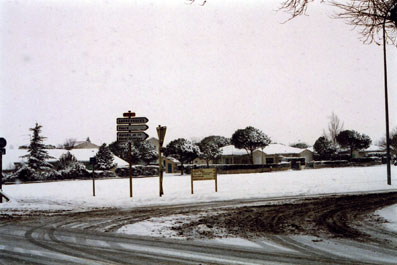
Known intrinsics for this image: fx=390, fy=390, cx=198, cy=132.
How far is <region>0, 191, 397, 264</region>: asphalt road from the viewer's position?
19.5 feet

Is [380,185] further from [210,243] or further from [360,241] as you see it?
[210,243]

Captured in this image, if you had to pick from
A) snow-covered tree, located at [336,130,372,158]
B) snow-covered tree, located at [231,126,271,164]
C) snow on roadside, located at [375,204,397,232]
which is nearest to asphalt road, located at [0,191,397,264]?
snow on roadside, located at [375,204,397,232]

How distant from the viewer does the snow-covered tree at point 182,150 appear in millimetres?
53219

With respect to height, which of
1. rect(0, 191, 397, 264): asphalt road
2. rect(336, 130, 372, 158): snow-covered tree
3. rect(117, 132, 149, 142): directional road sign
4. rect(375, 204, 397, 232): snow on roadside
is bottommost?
rect(375, 204, 397, 232): snow on roadside

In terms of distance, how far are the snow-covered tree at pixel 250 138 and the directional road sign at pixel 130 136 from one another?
155 ft

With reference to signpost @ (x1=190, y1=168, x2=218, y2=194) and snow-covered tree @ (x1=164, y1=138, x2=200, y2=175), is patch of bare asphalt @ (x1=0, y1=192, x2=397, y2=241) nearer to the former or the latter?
signpost @ (x1=190, y1=168, x2=218, y2=194)

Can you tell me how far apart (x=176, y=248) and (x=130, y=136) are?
408 inches

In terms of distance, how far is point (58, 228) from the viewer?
30.0ft

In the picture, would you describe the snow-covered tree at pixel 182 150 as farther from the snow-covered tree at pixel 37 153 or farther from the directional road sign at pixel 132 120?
the directional road sign at pixel 132 120

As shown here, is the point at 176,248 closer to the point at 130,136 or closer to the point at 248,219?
the point at 248,219

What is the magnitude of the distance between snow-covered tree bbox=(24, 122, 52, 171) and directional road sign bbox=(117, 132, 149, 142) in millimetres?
32766

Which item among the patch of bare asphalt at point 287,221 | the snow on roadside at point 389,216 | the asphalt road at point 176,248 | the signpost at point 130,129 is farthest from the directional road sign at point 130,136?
the snow on roadside at point 389,216

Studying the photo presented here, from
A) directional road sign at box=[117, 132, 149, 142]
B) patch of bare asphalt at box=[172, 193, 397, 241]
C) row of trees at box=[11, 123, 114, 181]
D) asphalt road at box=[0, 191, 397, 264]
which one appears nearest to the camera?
asphalt road at box=[0, 191, 397, 264]

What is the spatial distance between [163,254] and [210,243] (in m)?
1.13
